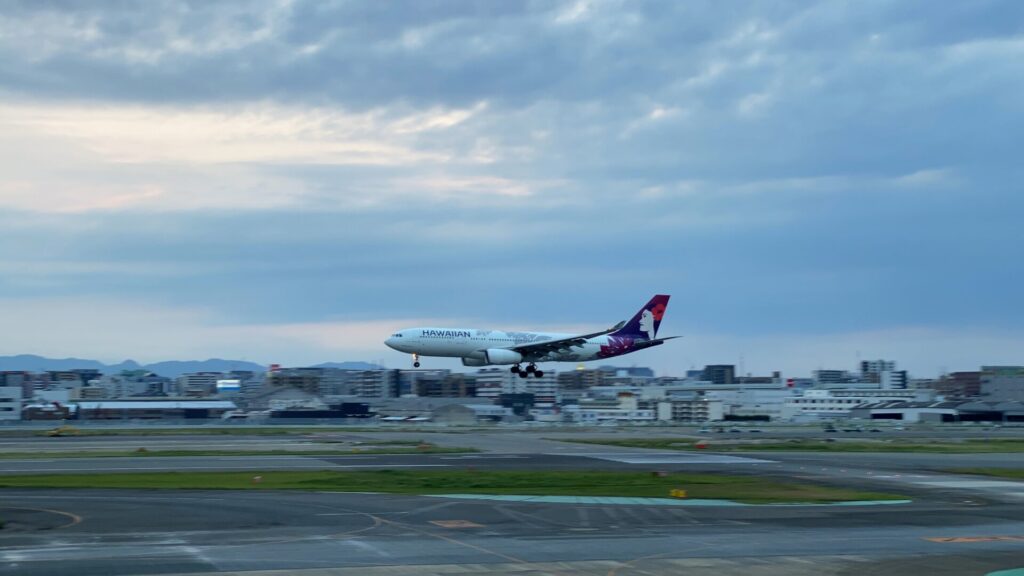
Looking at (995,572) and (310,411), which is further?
(310,411)

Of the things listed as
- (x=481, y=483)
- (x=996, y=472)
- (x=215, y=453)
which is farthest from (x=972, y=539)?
(x=215, y=453)

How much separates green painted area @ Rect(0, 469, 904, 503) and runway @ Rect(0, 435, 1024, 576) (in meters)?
2.90

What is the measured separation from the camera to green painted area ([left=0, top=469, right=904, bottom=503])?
44.0 meters

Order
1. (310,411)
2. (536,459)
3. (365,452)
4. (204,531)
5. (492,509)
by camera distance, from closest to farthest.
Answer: (204,531) → (492,509) → (536,459) → (365,452) → (310,411)

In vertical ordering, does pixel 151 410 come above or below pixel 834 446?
above

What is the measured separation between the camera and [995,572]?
25859mm

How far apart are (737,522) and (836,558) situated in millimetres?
7433

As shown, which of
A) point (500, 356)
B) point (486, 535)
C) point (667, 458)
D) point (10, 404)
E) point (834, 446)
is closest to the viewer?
point (486, 535)

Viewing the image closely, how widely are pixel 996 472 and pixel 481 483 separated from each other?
30.6m

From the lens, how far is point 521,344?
9600cm

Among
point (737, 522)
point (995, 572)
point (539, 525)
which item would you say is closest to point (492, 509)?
point (539, 525)

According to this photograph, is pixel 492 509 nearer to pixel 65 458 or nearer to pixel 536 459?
pixel 536 459

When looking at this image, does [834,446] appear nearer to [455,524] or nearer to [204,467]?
[204,467]

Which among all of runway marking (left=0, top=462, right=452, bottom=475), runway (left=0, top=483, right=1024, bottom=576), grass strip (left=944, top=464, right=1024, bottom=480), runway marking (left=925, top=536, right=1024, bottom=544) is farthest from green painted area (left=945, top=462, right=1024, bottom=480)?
runway marking (left=0, top=462, right=452, bottom=475)
